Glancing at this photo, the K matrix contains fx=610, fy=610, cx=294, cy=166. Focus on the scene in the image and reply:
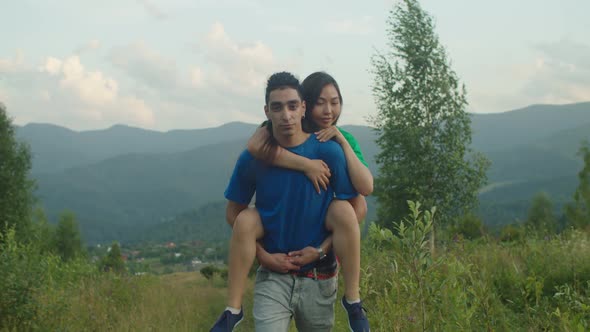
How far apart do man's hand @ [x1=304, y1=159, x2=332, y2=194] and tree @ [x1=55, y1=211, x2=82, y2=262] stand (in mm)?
52972

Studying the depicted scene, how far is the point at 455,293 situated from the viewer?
4.05 metres

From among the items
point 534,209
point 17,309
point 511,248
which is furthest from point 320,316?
point 534,209

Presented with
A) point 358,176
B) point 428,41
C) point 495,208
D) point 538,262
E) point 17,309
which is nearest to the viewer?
point 358,176

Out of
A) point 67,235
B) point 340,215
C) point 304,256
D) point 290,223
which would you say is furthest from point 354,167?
point 67,235

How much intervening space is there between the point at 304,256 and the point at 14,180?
123ft

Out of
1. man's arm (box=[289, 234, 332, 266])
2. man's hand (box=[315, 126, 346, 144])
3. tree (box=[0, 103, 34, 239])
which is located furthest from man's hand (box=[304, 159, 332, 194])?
tree (box=[0, 103, 34, 239])

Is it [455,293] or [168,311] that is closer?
[455,293]

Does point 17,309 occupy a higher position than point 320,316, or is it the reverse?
point 320,316

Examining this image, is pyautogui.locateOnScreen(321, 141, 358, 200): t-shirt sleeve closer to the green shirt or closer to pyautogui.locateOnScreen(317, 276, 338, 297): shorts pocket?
the green shirt

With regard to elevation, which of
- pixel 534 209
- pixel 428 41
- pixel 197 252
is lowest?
pixel 197 252

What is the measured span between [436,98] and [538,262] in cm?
2162

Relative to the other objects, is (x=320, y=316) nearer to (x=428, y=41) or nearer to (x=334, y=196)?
(x=334, y=196)

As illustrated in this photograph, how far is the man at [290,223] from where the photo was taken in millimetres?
3828

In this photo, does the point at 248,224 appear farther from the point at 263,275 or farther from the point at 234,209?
the point at 263,275
